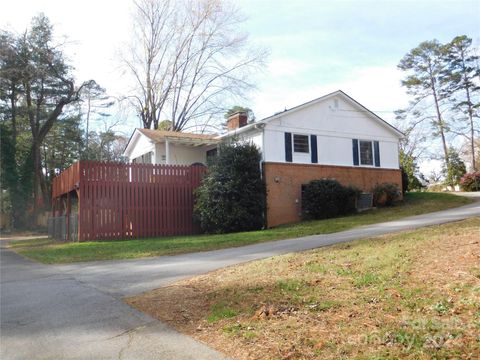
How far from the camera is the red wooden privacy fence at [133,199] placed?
18641 mm

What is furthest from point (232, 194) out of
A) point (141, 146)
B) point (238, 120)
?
point (141, 146)

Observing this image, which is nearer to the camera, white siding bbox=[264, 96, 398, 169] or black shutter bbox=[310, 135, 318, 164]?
white siding bbox=[264, 96, 398, 169]

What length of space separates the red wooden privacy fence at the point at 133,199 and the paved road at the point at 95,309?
21.9 feet

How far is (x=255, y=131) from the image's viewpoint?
875 inches

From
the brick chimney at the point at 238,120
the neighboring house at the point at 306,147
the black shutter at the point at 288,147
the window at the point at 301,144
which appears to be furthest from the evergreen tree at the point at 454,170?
the brick chimney at the point at 238,120

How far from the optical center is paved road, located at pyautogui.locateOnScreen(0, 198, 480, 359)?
4.89 metres

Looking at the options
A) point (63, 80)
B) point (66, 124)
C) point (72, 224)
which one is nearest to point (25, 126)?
point (66, 124)

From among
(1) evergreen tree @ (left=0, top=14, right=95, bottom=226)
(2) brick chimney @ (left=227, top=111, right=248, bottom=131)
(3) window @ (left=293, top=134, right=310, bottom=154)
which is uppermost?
(1) evergreen tree @ (left=0, top=14, right=95, bottom=226)

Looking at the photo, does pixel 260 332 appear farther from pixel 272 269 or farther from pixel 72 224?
pixel 72 224

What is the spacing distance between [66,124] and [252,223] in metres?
30.1

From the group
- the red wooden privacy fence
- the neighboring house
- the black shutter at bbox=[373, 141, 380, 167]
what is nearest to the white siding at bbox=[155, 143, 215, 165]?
the neighboring house

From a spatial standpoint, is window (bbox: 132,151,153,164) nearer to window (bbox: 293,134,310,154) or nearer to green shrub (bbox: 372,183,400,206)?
window (bbox: 293,134,310,154)

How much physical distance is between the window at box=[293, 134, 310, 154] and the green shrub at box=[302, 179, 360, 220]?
1.84 meters

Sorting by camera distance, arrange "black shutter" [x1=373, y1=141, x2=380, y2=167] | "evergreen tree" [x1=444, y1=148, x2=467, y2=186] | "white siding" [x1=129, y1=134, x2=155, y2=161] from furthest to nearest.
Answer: "evergreen tree" [x1=444, y1=148, x2=467, y2=186]
"white siding" [x1=129, y1=134, x2=155, y2=161]
"black shutter" [x1=373, y1=141, x2=380, y2=167]
